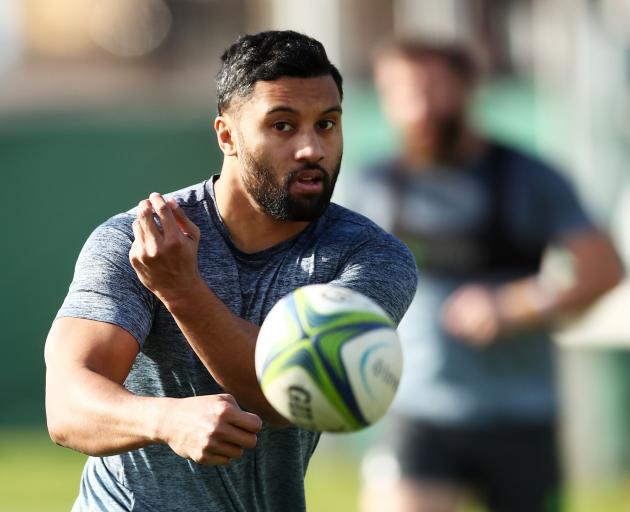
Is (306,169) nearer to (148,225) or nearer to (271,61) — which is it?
(271,61)

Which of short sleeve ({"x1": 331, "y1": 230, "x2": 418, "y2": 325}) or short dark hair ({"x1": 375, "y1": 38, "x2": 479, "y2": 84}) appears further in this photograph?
short dark hair ({"x1": 375, "y1": 38, "x2": 479, "y2": 84})

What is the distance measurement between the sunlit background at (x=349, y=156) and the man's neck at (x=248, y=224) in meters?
7.29

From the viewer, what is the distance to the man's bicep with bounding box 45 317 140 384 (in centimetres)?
484

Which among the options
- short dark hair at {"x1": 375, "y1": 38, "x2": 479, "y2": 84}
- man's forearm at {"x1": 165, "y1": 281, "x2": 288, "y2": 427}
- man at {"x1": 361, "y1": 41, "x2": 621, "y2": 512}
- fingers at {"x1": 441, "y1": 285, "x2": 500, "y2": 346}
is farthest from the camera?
short dark hair at {"x1": 375, "y1": 38, "x2": 479, "y2": 84}

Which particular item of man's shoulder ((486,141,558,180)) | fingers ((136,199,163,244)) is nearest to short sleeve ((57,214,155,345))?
fingers ((136,199,163,244))

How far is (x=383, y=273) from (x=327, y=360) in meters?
0.64

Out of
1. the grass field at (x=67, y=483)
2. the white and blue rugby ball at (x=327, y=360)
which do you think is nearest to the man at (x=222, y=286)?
the white and blue rugby ball at (x=327, y=360)

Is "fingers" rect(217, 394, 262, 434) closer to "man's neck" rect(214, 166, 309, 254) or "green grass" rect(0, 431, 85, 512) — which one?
"man's neck" rect(214, 166, 309, 254)

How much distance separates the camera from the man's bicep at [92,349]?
4.84 metres

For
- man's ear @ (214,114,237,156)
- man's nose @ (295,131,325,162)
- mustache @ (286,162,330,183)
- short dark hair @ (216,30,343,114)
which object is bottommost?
mustache @ (286,162,330,183)

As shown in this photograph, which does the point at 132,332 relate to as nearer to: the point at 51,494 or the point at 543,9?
the point at 51,494

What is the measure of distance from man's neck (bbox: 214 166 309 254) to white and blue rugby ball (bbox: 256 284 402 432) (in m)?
0.49

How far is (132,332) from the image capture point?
496 centimetres

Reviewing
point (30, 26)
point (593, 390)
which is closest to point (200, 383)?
point (593, 390)
